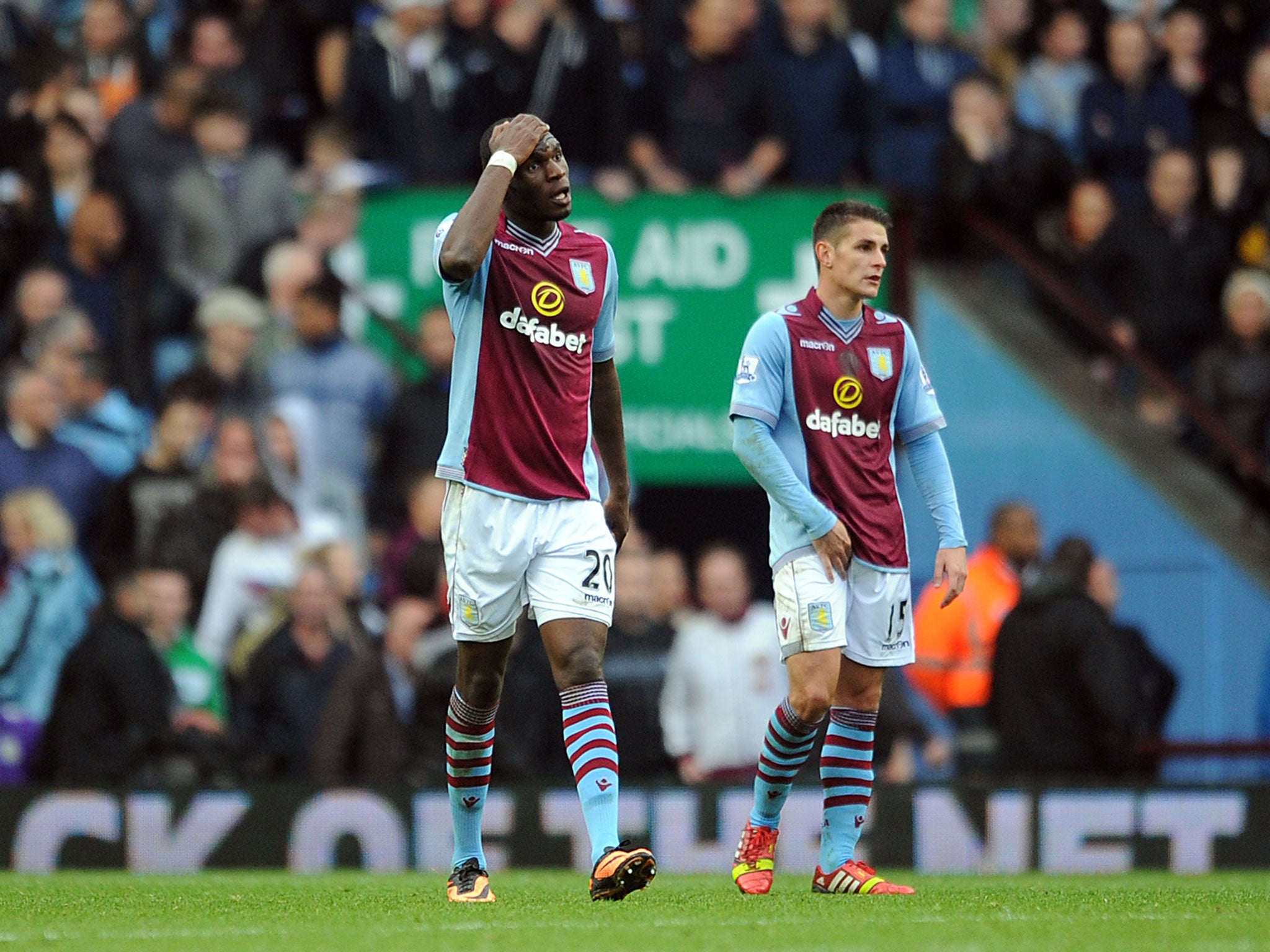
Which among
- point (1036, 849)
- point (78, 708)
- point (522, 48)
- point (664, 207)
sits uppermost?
point (522, 48)

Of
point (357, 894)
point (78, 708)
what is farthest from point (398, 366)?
point (357, 894)

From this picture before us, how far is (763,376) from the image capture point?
810 centimetres

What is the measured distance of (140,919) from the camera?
711 centimetres

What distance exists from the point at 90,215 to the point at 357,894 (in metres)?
6.58

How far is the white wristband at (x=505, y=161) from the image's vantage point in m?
7.30

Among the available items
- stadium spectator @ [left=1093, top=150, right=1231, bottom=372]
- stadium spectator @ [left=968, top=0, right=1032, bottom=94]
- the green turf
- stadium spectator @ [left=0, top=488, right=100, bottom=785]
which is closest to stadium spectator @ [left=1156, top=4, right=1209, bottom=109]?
stadium spectator @ [left=968, top=0, right=1032, bottom=94]

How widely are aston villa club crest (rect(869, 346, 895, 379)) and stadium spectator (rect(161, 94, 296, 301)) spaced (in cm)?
660

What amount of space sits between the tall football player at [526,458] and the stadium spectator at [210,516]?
17.0ft

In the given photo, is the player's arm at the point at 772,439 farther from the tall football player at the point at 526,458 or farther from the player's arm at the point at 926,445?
the tall football player at the point at 526,458

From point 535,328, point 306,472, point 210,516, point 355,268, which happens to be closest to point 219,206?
point 355,268

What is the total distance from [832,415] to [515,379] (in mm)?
1291

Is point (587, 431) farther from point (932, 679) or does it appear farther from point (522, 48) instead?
point (522, 48)

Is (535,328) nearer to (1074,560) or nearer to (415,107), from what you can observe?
(1074,560)

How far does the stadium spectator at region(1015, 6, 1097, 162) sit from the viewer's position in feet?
53.3
